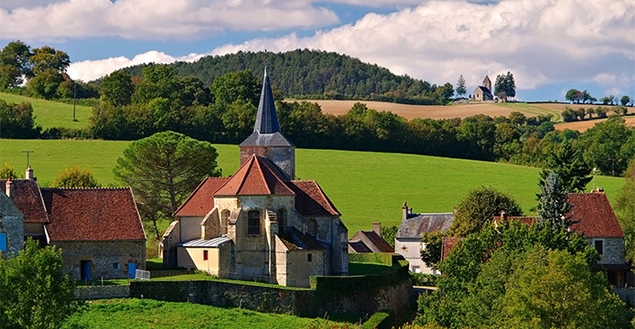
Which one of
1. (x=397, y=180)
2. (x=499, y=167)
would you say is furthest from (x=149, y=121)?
(x=499, y=167)

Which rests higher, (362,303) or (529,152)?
(529,152)

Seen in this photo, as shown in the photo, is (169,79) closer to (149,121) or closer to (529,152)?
(149,121)

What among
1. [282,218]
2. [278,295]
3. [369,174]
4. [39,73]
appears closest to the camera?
[278,295]

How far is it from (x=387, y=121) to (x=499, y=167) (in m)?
15.9

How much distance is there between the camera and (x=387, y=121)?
5089 inches

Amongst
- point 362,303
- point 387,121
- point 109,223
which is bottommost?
point 362,303

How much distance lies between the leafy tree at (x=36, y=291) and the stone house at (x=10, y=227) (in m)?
12.6

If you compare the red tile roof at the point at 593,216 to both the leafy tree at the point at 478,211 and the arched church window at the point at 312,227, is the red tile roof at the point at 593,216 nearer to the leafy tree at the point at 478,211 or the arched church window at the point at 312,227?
the leafy tree at the point at 478,211

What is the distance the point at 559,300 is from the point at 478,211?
2741 cm

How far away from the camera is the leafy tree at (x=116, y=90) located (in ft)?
430

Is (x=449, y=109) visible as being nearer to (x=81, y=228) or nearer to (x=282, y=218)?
(x=282, y=218)

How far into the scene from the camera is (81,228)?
5822cm

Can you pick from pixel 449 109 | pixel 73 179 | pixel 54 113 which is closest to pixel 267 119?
pixel 73 179

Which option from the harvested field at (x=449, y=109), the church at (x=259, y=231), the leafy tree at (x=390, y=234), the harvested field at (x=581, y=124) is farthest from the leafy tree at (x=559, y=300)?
the harvested field at (x=581, y=124)
